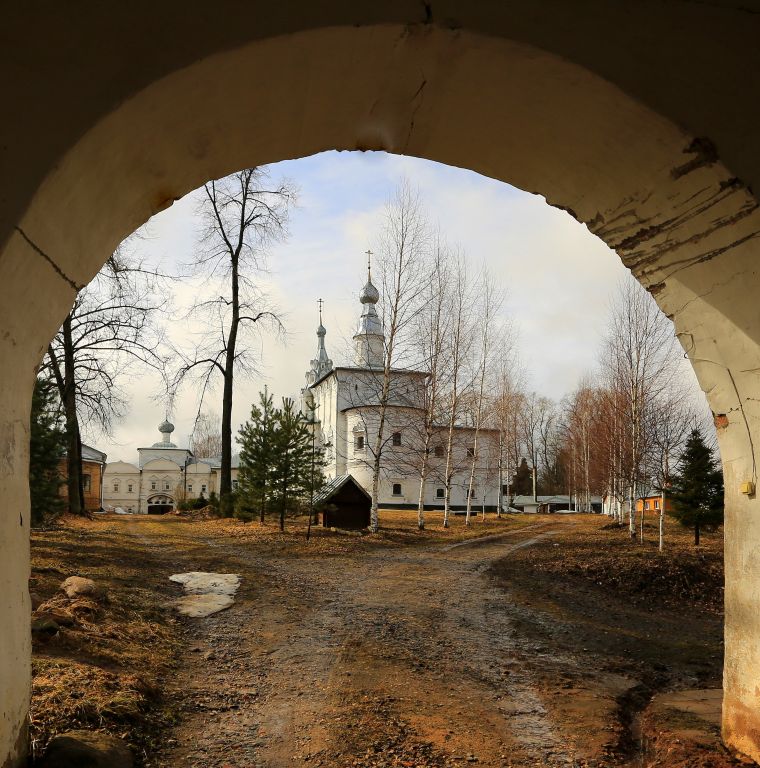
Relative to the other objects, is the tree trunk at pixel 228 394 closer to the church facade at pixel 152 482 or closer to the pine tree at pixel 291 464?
the pine tree at pixel 291 464

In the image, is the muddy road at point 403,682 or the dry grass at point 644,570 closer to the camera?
the muddy road at point 403,682

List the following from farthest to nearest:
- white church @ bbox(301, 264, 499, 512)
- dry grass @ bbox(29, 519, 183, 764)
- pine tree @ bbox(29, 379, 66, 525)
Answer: white church @ bbox(301, 264, 499, 512), pine tree @ bbox(29, 379, 66, 525), dry grass @ bbox(29, 519, 183, 764)

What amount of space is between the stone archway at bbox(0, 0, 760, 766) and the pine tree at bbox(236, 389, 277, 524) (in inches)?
603

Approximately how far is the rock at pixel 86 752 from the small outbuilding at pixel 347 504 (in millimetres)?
15051

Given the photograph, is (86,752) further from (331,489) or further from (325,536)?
(331,489)

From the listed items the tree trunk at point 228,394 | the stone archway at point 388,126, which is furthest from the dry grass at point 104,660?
the tree trunk at point 228,394

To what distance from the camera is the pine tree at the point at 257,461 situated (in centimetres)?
1827

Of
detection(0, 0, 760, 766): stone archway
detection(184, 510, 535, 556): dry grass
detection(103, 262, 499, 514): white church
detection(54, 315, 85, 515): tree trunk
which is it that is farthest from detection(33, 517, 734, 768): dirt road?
detection(54, 315, 85, 515): tree trunk

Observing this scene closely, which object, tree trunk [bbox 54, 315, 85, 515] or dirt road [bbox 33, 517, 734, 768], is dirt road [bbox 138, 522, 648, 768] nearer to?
dirt road [bbox 33, 517, 734, 768]

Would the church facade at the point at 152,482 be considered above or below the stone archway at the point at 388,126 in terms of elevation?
below

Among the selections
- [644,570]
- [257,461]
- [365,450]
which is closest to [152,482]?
[365,450]

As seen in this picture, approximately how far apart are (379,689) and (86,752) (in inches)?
92.2

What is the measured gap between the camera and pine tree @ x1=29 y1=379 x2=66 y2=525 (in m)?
13.6

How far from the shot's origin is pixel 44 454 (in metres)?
14.7
